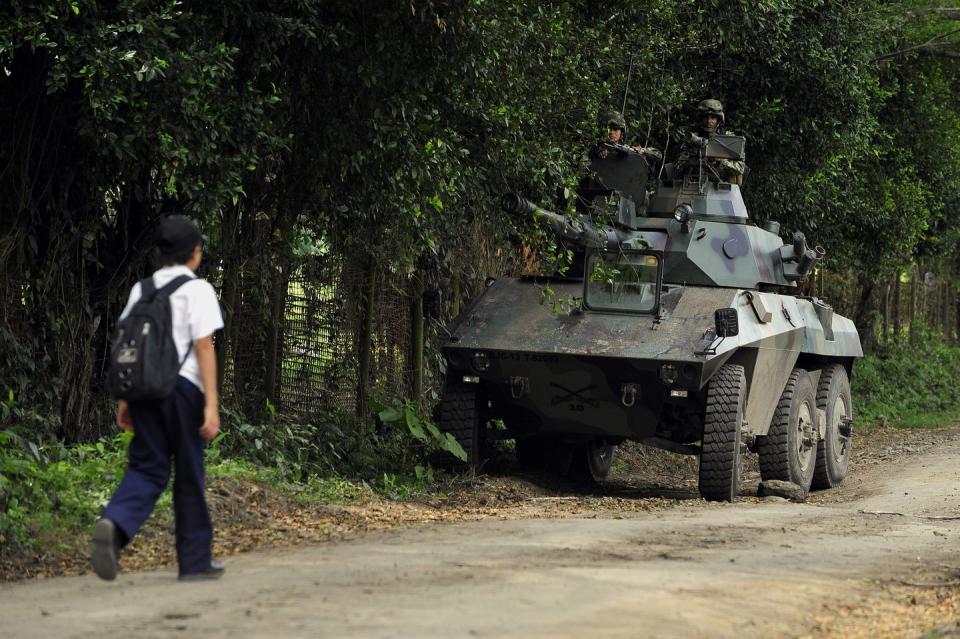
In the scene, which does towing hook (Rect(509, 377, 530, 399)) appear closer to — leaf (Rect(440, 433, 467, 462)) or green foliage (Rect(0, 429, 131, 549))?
leaf (Rect(440, 433, 467, 462))

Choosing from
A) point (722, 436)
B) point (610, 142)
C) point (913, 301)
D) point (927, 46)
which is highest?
point (927, 46)

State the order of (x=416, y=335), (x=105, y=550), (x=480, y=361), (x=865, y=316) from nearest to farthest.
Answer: (x=105, y=550) → (x=480, y=361) → (x=416, y=335) → (x=865, y=316)

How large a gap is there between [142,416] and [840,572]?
353 cm

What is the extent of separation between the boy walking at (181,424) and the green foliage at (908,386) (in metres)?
16.0

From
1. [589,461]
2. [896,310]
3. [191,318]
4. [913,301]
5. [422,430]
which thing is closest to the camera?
[191,318]

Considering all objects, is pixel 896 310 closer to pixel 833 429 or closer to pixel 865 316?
pixel 865 316

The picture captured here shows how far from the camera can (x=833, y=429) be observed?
1417 cm

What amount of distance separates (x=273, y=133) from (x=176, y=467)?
4.10 metres

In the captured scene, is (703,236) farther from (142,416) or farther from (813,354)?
(142,416)

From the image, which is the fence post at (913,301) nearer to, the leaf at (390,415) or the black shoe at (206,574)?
the leaf at (390,415)

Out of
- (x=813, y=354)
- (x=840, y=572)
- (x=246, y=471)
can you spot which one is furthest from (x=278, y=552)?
(x=813, y=354)

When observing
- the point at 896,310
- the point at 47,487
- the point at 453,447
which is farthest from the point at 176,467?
the point at 896,310

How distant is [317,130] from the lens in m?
10.9

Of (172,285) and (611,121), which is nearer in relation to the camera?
(172,285)
